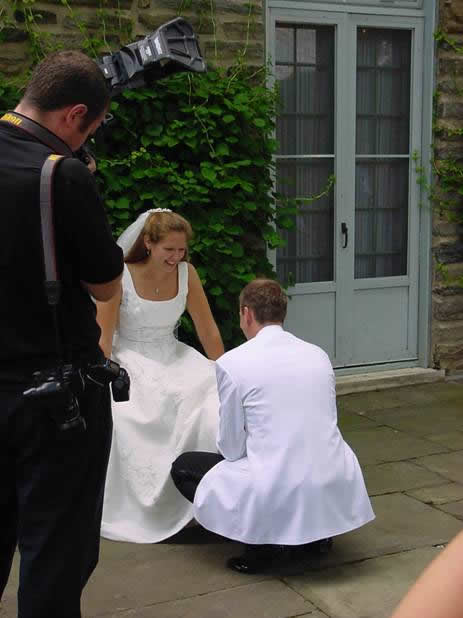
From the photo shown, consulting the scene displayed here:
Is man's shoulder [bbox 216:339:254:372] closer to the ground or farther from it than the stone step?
farther from it

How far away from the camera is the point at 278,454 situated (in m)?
3.62

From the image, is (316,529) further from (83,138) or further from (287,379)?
(83,138)

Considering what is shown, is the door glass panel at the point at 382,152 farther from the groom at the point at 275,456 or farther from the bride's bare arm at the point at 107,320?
the groom at the point at 275,456

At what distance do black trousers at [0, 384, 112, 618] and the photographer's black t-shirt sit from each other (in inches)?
4.7

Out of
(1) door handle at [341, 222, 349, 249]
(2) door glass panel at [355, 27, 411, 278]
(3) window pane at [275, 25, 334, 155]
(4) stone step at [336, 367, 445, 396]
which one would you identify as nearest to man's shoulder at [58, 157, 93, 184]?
(3) window pane at [275, 25, 334, 155]

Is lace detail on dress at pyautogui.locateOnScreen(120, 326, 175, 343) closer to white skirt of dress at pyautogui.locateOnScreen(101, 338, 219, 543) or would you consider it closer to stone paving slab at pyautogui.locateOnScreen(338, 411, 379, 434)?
white skirt of dress at pyautogui.locateOnScreen(101, 338, 219, 543)

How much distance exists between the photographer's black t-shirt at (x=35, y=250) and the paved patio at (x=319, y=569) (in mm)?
1375

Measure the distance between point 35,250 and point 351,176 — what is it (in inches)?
183

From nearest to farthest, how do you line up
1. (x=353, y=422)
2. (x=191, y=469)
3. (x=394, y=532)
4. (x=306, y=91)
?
(x=191, y=469)
(x=394, y=532)
(x=353, y=422)
(x=306, y=91)

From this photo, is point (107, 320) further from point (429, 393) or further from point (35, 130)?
point (429, 393)

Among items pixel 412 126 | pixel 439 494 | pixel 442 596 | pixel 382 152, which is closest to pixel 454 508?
pixel 439 494

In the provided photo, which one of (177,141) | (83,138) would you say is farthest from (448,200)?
(83,138)

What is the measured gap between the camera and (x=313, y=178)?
6.71m

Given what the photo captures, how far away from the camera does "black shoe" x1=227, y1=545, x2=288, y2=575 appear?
3.74m
